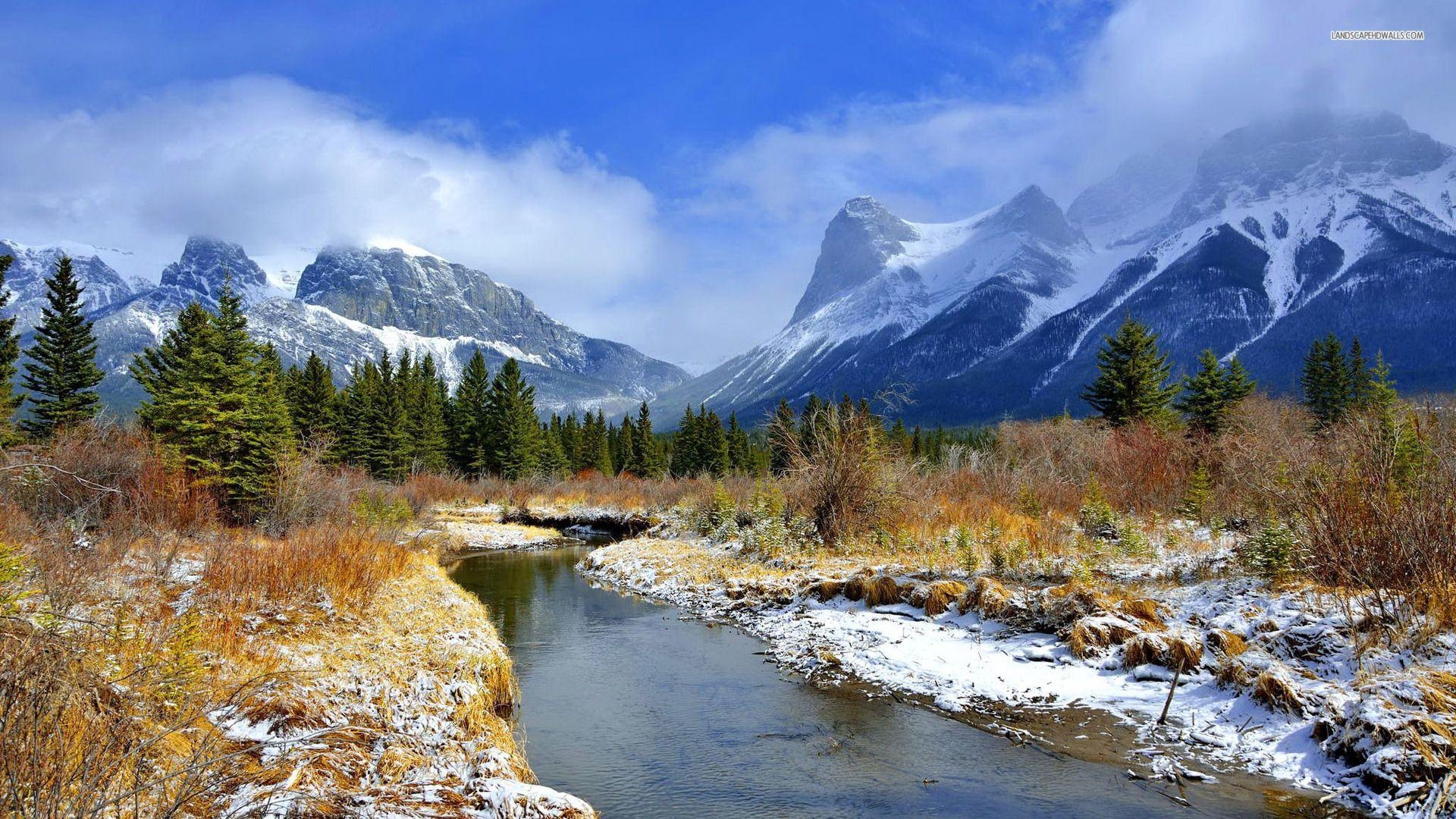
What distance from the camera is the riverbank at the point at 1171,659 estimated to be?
7.67 m

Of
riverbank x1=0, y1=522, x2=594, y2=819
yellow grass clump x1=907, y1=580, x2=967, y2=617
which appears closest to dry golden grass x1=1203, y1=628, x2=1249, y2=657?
yellow grass clump x1=907, y1=580, x2=967, y2=617

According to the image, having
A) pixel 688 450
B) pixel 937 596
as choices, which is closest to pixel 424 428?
pixel 688 450

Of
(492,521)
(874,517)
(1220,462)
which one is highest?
(1220,462)

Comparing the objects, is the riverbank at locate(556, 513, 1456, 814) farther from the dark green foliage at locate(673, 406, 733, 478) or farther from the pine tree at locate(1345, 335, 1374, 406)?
the dark green foliage at locate(673, 406, 733, 478)

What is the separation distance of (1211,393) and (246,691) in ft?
136

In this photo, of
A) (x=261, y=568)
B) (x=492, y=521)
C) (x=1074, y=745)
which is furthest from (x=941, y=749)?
(x=492, y=521)

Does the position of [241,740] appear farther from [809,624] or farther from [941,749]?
[809,624]

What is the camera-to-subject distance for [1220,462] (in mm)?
23938

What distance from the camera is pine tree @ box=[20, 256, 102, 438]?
3766 centimetres

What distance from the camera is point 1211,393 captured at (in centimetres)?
3669

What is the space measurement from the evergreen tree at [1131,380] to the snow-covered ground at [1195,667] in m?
27.5

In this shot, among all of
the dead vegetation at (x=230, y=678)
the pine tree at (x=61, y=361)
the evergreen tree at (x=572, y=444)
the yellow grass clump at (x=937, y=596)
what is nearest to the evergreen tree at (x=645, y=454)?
the evergreen tree at (x=572, y=444)

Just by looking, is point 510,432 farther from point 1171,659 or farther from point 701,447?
point 1171,659

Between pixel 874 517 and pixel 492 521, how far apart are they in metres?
30.3
